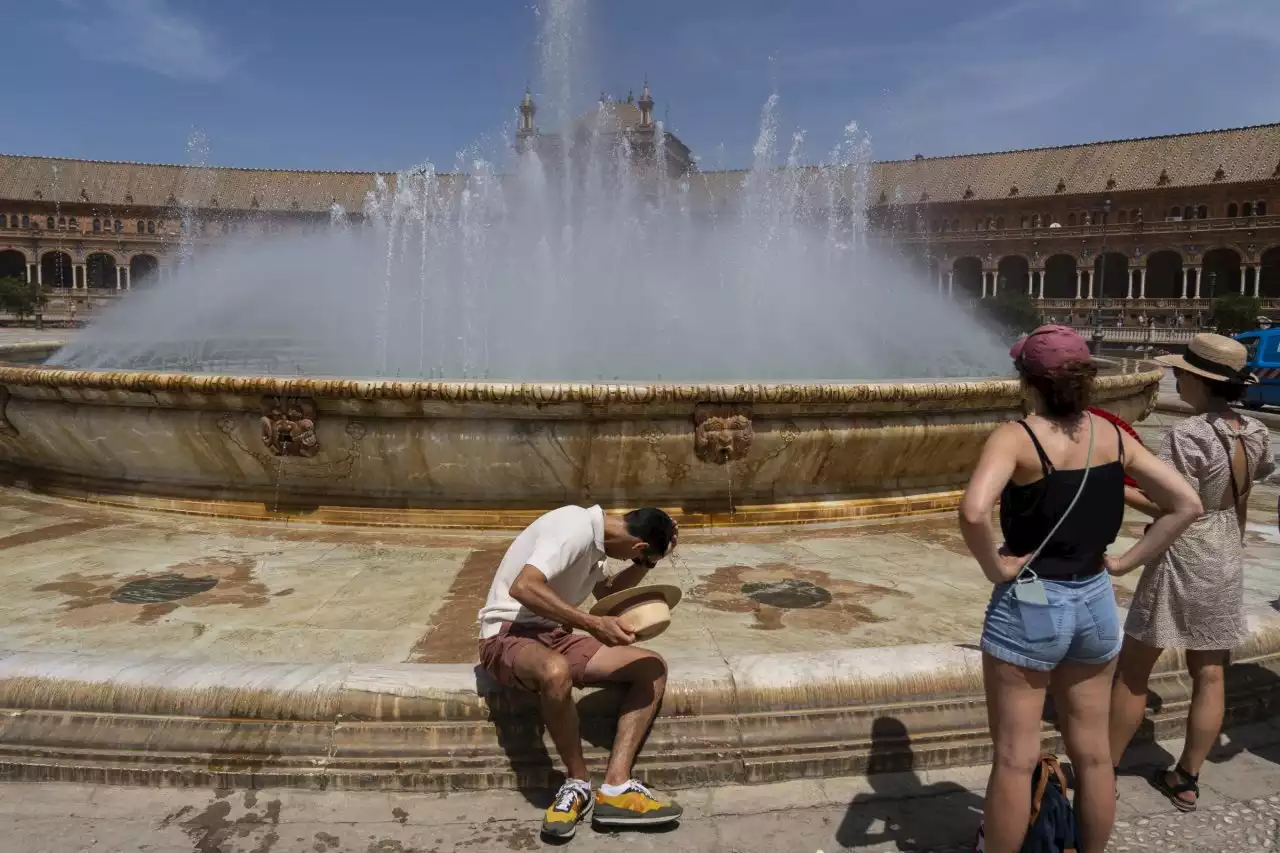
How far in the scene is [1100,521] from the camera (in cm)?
204

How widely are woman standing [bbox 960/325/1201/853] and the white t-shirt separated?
1087 millimetres

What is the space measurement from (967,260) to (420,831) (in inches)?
2692

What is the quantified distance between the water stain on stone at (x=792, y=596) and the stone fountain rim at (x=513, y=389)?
36.6 inches

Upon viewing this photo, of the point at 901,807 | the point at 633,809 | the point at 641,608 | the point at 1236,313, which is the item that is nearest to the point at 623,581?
the point at 641,608

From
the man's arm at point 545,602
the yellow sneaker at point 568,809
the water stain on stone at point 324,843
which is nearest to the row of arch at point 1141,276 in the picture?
Answer: the man's arm at point 545,602

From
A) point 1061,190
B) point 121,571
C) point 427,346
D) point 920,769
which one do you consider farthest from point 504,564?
point 1061,190

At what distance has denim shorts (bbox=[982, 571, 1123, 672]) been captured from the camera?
205 cm

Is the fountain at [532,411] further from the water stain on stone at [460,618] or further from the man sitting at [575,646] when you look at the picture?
the man sitting at [575,646]

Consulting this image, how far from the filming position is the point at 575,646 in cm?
272

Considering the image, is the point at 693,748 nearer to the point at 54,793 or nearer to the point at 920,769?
the point at 920,769

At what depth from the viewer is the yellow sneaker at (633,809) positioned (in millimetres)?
2494

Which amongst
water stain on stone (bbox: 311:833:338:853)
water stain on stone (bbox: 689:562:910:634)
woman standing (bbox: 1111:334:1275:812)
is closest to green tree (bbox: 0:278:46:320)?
water stain on stone (bbox: 689:562:910:634)

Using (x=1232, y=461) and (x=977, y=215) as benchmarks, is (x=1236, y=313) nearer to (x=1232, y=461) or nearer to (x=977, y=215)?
(x=977, y=215)

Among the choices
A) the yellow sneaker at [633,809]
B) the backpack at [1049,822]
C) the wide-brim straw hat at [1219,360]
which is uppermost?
the wide-brim straw hat at [1219,360]
